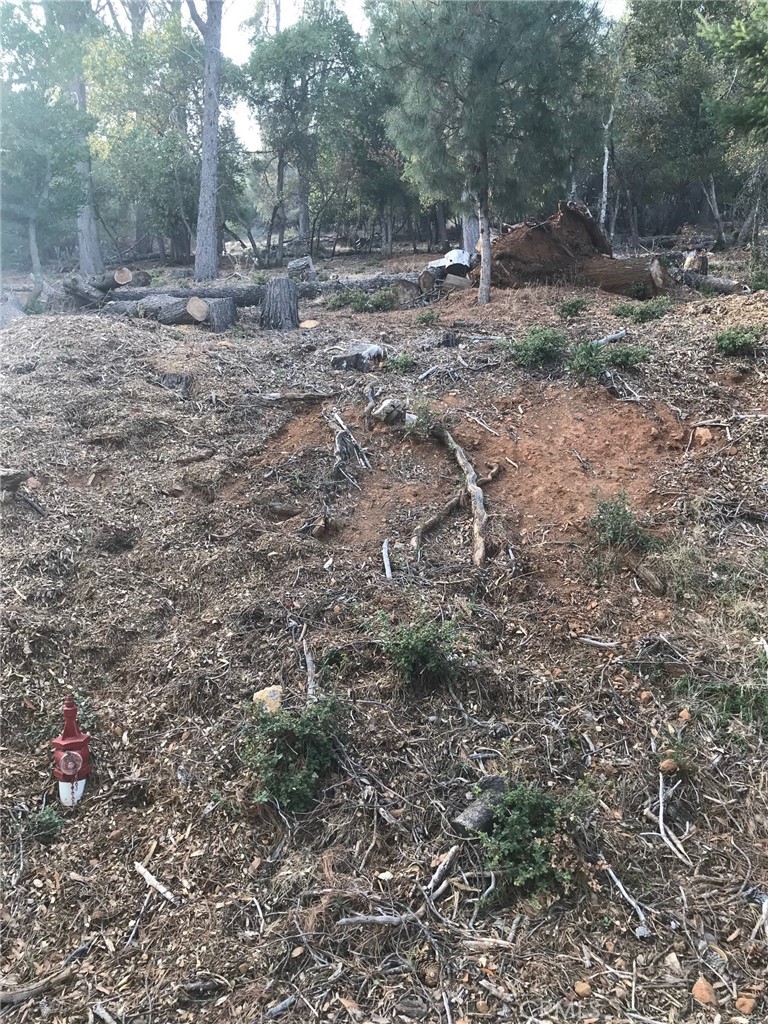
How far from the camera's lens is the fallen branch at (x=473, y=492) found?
14.1 ft

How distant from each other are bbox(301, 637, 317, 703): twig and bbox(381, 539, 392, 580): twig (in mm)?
704

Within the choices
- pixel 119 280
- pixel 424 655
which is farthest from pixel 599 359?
pixel 119 280

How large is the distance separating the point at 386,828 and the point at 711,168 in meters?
19.0

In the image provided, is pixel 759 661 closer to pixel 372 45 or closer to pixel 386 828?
pixel 386 828

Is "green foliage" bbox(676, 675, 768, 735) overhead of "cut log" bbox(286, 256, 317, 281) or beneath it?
beneath

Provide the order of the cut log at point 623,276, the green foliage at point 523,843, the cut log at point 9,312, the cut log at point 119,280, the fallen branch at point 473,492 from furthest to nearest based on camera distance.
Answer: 1. the cut log at point 119,280
2. the cut log at point 9,312
3. the cut log at point 623,276
4. the fallen branch at point 473,492
5. the green foliage at point 523,843

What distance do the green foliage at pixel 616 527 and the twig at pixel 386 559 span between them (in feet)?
4.08

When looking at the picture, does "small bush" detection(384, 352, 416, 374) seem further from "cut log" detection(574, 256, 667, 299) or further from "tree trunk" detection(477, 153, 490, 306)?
"cut log" detection(574, 256, 667, 299)

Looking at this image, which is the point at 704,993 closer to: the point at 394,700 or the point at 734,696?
the point at 734,696

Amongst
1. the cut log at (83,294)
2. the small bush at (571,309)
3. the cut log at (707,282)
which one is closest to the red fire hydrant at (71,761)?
the small bush at (571,309)

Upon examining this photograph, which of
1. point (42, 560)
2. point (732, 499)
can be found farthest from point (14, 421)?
point (732, 499)

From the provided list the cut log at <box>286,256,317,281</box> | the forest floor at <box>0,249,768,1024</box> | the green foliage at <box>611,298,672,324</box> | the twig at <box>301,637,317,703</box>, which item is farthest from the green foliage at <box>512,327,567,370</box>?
the cut log at <box>286,256,317,281</box>

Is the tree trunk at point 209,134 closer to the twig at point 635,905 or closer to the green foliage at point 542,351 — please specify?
the green foliage at point 542,351

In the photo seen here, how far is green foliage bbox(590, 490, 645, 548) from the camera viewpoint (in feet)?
13.7
